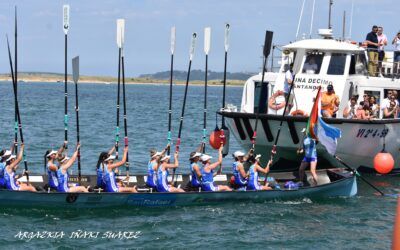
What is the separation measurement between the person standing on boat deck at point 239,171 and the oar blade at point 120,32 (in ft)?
13.9

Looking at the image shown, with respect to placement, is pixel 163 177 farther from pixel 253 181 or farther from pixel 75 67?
pixel 75 67

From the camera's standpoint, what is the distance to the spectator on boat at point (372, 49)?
25672 mm

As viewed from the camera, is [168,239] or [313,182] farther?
[313,182]

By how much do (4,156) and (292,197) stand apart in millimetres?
7401

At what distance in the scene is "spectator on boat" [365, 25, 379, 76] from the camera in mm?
25672

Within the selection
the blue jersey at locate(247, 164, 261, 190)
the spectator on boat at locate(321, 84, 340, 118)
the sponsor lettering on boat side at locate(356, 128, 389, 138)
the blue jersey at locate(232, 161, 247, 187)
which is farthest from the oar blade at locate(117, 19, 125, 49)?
the sponsor lettering on boat side at locate(356, 128, 389, 138)

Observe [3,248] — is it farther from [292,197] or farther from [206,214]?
[292,197]

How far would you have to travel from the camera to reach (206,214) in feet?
61.3

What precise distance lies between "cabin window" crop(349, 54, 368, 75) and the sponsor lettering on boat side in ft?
7.39

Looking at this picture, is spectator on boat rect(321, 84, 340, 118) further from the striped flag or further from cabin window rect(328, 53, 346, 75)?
the striped flag

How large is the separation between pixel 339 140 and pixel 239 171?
4.14 meters

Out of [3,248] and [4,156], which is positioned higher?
[4,156]

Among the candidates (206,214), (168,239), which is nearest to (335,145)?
(206,214)

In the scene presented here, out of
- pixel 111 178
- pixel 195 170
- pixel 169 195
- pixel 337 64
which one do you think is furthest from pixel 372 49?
pixel 111 178
